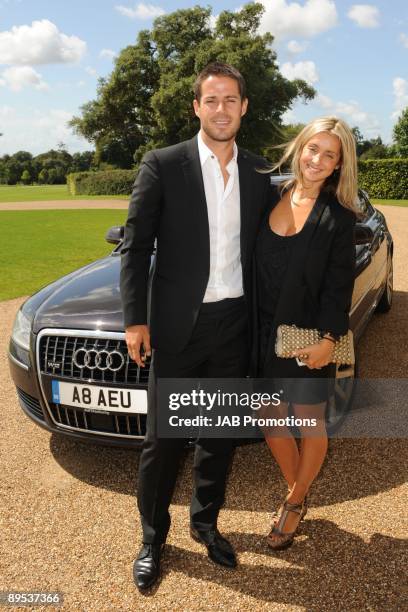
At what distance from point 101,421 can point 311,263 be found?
140cm

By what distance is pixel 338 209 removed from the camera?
2.20 metres

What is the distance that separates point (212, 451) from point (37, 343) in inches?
47.4

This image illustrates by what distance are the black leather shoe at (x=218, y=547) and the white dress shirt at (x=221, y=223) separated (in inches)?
42.7

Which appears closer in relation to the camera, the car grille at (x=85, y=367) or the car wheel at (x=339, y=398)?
the car grille at (x=85, y=367)

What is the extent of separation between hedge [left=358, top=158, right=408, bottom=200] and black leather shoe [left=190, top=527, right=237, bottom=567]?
26535 mm

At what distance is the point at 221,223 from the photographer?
214 cm

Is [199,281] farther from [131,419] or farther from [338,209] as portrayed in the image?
[131,419]

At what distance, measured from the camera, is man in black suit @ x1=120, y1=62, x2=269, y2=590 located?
2.10m

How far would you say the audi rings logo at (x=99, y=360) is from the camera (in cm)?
273

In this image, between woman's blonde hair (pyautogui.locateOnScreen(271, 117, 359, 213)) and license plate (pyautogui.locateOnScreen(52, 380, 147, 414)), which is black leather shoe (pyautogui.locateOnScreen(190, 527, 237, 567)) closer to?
license plate (pyautogui.locateOnScreen(52, 380, 147, 414))

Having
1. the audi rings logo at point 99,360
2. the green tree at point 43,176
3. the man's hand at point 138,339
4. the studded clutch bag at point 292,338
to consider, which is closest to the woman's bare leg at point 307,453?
the studded clutch bag at point 292,338

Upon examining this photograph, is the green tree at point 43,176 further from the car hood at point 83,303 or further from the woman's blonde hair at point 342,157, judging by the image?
the woman's blonde hair at point 342,157

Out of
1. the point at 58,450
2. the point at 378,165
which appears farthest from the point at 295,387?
the point at 378,165

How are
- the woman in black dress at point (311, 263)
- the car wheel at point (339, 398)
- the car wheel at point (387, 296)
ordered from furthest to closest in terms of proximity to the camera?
the car wheel at point (387, 296)
the car wheel at point (339, 398)
the woman in black dress at point (311, 263)
